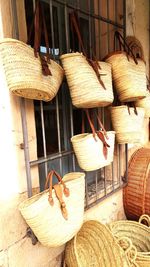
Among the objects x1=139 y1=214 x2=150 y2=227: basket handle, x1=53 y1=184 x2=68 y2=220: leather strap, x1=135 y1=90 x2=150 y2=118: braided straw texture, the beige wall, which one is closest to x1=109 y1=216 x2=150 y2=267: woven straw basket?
x1=139 y1=214 x2=150 y2=227: basket handle

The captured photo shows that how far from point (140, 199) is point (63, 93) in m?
1.02

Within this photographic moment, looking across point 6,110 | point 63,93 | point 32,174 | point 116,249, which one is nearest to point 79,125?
point 63,93

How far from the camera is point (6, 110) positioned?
0.90 metres

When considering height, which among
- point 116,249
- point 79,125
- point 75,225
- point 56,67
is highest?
point 56,67

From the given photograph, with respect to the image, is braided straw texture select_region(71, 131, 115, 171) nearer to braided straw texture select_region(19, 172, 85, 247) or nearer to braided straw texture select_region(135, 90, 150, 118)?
braided straw texture select_region(19, 172, 85, 247)

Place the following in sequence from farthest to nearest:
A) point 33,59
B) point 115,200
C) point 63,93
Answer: point 115,200, point 63,93, point 33,59

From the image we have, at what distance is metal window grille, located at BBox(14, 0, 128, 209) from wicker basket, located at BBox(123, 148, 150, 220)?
0.08 metres

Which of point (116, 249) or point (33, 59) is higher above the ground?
point (33, 59)

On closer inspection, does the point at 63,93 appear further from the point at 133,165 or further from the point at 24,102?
the point at 133,165

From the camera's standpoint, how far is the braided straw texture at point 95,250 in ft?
3.44

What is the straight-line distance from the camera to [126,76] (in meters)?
1.17

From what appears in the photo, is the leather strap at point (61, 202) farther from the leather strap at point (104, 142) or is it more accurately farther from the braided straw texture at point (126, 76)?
the braided straw texture at point (126, 76)

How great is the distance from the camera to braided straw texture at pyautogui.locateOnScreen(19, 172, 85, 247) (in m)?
0.81

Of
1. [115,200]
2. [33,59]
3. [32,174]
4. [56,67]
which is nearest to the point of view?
[33,59]
